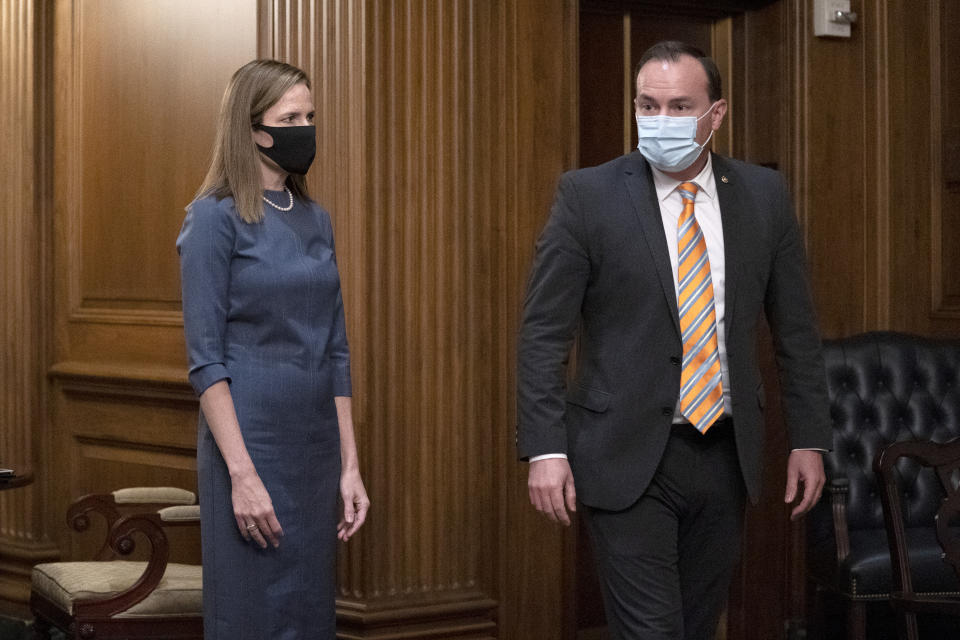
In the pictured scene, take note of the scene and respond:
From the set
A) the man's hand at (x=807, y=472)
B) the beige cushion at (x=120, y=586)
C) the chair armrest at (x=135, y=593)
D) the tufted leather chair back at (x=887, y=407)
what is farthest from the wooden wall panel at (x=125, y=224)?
the man's hand at (x=807, y=472)

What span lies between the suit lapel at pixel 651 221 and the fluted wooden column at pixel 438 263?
132 cm

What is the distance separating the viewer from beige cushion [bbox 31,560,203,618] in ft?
11.1

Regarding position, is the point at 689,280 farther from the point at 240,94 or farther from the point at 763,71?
the point at 763,71

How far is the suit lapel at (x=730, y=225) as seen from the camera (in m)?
Answer: 2.51

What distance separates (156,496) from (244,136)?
1.65 metres

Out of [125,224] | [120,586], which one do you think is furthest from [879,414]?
[125,224]

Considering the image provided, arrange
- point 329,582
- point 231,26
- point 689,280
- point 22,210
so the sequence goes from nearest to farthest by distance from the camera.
→ point 689,280 → point 329,582 → point 231,26 → point 22,210

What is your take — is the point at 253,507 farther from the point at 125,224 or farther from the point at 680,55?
the point at 125,224

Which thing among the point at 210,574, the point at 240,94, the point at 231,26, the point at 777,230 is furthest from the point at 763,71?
the point at 210,574

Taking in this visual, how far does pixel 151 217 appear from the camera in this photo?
4477 millimetres

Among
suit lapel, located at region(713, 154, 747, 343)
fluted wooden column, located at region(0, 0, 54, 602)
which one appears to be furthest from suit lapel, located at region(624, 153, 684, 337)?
fluted wooden column, located at region(0, 0, 54, 602)

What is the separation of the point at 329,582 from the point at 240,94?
100 centimetres

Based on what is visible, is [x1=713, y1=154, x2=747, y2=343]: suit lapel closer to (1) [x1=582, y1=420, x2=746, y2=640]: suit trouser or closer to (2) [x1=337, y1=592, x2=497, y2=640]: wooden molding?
(1) [x1=582, y1=420, x2=746, y2=640]: suit trouser

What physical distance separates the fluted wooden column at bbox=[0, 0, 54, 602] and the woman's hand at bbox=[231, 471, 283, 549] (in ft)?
8.62
